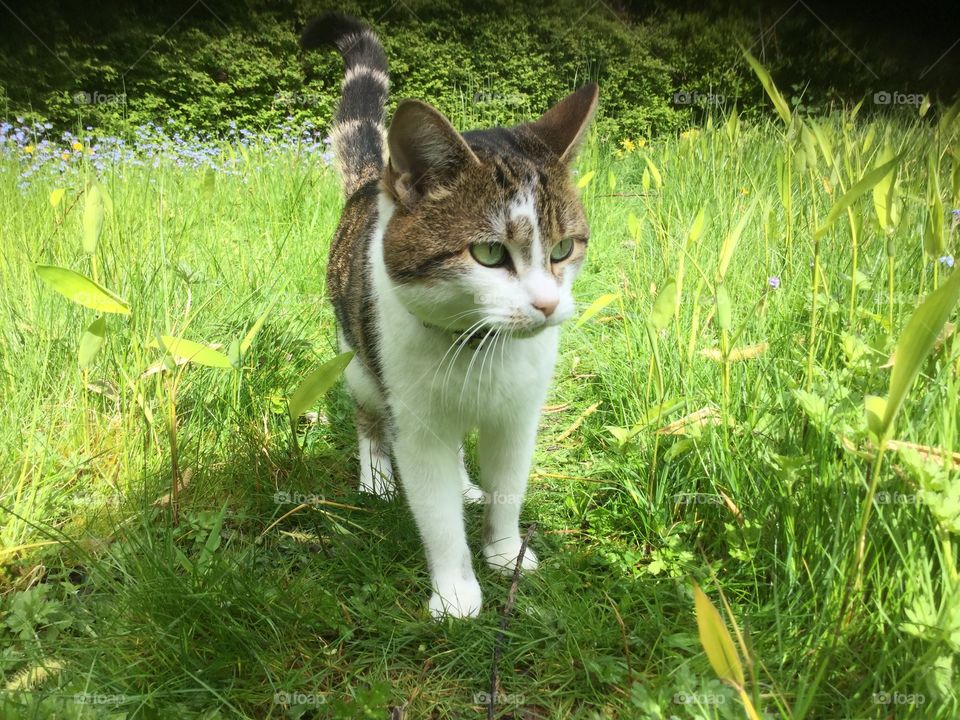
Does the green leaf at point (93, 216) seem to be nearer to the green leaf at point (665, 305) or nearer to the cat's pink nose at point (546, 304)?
the cat's pink nose at point (546, 304)

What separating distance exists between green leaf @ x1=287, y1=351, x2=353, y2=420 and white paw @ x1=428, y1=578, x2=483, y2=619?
0.59 metres

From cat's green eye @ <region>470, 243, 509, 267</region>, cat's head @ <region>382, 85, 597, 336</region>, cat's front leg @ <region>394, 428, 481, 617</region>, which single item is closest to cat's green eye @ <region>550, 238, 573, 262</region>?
cat's head @ <region>382, 85, 597, 336</region>

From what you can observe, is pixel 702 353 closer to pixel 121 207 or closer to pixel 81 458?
pixel 81 458

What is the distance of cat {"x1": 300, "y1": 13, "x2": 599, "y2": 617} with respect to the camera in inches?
52.0

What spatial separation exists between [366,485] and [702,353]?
1.06 m

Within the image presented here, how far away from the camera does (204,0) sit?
5766 millimetres

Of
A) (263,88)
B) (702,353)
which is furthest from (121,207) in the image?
(263,88)

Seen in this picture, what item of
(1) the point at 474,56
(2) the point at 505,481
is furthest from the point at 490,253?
(1) the point at 474,56

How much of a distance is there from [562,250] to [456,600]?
2.77 feet

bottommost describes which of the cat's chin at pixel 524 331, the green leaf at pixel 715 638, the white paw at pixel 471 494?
the white paw at pixel 471 494

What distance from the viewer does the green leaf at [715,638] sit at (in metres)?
0.61

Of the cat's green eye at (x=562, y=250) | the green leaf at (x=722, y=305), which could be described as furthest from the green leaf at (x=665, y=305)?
the cat's green eye at (x=562, y=250)

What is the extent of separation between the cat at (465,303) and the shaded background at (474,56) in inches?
167

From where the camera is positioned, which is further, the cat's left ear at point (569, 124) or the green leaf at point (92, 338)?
the cat's left ear at point (569, 124)
